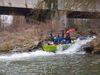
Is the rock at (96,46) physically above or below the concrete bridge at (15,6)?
below

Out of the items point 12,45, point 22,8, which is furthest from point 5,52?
point 22,8

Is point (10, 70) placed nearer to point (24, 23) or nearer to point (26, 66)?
point (26, 66)

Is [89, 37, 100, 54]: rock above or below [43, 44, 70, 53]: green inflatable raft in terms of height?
above

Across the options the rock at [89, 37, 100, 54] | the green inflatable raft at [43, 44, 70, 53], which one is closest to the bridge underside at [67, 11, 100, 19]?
the rock at [89, 37, 100, 54]

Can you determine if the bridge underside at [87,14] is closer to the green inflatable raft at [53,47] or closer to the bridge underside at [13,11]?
the green inflatable raft at [53,47]

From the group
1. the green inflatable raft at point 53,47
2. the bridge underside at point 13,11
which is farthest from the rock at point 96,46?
the bridge underside at point 13,11

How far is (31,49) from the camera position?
25.7m

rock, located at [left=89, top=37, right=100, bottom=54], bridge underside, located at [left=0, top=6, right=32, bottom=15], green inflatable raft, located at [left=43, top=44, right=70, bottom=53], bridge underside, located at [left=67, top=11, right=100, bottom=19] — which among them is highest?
bridge underside, located at [left=67, top=11, right=100, bottom=19]

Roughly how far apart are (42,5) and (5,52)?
1405 cm

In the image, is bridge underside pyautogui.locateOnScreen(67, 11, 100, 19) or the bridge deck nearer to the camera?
bridge underside pyautogui.locateOnScreen(67, 11, 100, 19)

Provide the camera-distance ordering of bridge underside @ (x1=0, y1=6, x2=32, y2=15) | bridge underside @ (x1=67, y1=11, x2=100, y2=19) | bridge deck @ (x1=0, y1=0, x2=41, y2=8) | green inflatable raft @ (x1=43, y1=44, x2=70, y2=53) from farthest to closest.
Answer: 1. bridge underside @ (x1=0, y1=6, x2=32, y2=15)
2. bridge deck @ (x1=0, y1=0, x2=41, y2=8)
3. green inflatable raft @ (x1=43, y1=44, x2=70, y2=53)
4. bridge underside @ (x1=67, y1=11, x2=100, y2=19)

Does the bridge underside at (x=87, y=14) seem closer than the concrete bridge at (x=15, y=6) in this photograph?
Yes

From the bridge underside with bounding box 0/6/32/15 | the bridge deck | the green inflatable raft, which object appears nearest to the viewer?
the green inflatable raft

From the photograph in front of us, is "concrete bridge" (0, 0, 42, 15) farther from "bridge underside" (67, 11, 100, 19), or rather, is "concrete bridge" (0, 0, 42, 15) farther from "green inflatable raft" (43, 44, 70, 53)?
"green inflatable raft" (43, 44, 70, 53)
